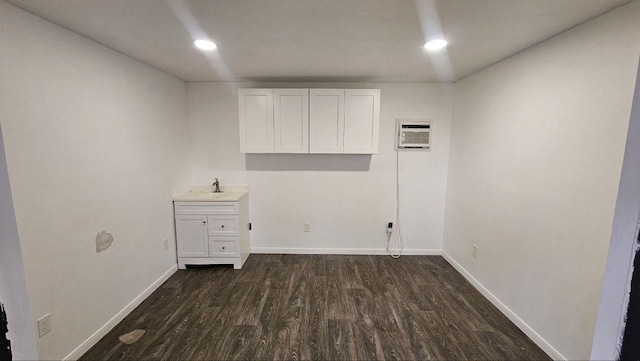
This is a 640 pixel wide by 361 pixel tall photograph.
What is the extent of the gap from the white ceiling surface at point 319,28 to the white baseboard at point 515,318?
87.0 inches

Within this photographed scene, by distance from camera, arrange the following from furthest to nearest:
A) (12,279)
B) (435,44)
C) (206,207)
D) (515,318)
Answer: (206,207) → (515,318) → (435,44) → (12,279)

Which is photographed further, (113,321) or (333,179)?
(333,179)

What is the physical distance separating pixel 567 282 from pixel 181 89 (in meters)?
4.13

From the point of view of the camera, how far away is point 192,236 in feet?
9.98

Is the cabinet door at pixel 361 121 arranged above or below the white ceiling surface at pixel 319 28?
below

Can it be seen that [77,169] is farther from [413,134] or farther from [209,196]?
[413,134]

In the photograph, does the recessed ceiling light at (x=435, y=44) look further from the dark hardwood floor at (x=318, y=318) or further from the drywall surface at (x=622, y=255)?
→ the dark hardwood floor at (x=318, y=318)

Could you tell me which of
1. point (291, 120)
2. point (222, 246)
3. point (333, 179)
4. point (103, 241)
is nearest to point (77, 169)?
point (103, 241)

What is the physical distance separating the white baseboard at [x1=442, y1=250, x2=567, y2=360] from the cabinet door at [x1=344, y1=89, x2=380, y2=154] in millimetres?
1762

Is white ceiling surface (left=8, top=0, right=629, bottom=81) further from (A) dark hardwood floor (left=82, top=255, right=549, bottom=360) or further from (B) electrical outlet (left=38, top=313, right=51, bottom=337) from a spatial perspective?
(A) dark hardwood floor (left=82, top=255, right=549, bottom=360)

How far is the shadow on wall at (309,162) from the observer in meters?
3.40

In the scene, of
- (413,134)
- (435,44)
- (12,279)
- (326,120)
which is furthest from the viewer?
(413,134)

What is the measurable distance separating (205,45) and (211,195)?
68.9 inches

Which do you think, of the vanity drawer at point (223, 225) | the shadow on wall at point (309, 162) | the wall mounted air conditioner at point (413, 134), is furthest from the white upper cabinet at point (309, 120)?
the vanity drawer at point (223, 225)
